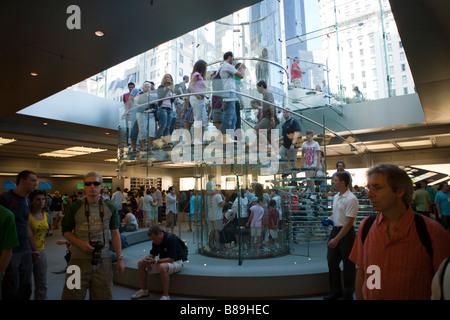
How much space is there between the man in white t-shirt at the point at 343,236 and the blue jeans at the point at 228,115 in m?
2.40

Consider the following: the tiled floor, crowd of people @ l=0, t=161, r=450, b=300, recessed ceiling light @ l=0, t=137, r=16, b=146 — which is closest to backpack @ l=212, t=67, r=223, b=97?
crowd of people @ l=0, t=161, r=450, b=300

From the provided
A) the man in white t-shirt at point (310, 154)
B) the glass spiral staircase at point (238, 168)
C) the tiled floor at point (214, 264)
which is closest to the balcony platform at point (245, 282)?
the tiled floor at point (214, 264)

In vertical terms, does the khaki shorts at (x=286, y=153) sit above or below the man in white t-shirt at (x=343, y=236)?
above

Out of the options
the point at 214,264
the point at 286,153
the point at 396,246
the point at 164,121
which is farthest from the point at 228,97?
the point at 396,246

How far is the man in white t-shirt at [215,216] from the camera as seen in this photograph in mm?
6473

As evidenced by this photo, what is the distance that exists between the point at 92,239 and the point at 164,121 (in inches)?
166

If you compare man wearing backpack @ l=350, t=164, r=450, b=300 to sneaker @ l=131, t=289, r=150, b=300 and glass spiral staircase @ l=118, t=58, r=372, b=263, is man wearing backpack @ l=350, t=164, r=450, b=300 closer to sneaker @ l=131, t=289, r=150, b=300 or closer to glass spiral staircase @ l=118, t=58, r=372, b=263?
sneaker @ l=131, t=289, r=150, b=300

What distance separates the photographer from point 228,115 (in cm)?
579

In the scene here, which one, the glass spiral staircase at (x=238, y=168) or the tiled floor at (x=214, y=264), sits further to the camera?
the glass spiral staircase at (x=238, y=168)

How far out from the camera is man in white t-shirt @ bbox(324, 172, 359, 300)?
3.77 m

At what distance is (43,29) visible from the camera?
433 cm

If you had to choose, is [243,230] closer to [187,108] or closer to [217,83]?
[187,108]

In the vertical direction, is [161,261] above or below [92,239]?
below

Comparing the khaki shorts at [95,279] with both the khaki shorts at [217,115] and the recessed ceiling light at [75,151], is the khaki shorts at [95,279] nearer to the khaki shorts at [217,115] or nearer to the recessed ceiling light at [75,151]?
the khaki shorts at [217,115]
